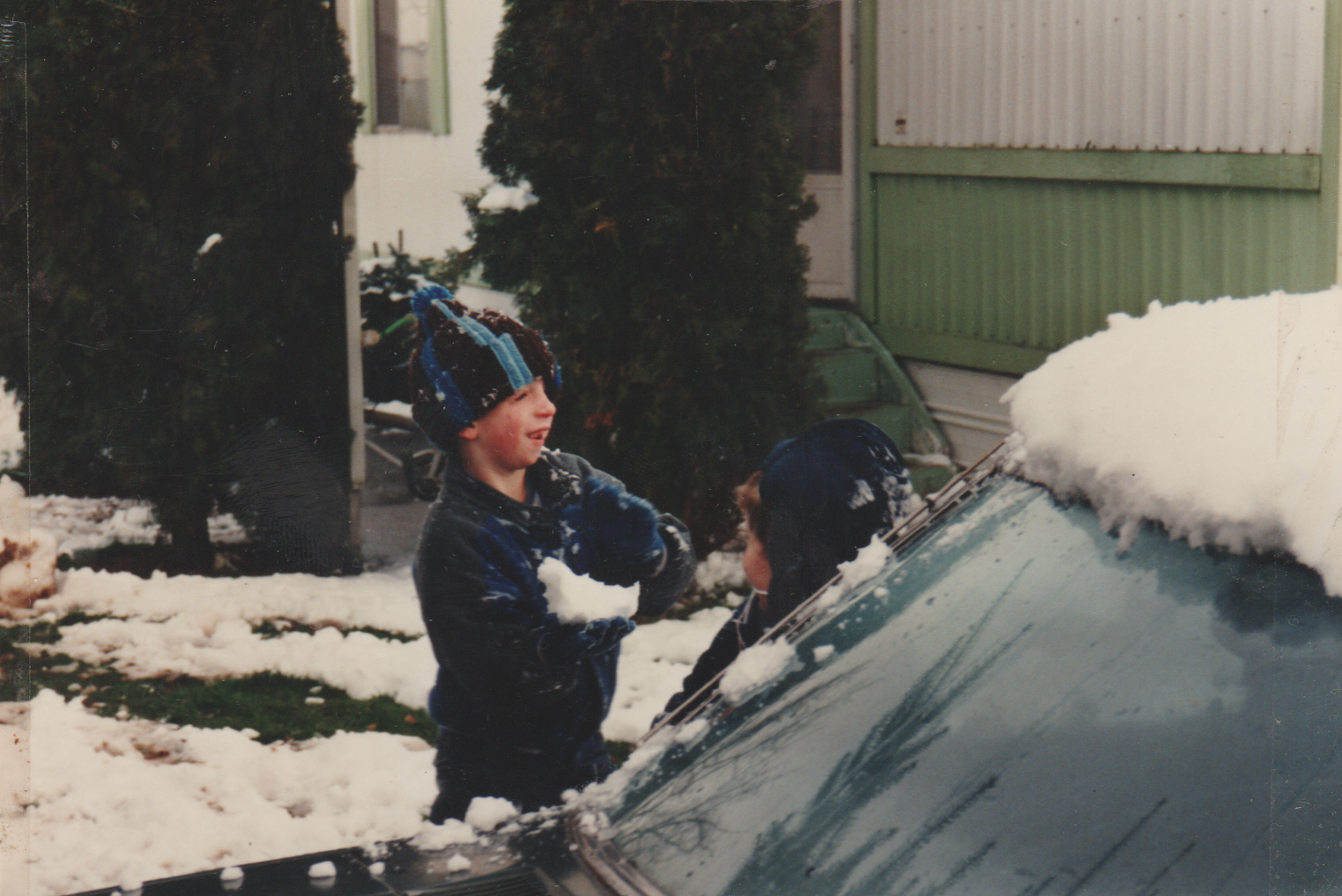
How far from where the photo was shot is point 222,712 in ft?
11.8

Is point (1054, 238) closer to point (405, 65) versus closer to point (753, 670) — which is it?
point (405, 65)

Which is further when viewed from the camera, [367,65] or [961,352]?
[961,352]

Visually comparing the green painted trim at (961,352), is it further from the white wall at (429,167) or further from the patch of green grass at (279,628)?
the patch of green grass at (279,628)

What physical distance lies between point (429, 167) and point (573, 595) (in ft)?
5.35

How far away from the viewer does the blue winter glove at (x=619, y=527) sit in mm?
2660

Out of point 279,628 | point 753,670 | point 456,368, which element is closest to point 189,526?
point 279,628

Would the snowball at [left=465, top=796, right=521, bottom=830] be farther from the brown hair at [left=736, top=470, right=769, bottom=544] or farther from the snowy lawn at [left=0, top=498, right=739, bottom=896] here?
the brown hair at [left=736, top=470, right=769, bottom=544]

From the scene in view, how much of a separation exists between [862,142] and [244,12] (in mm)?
2717

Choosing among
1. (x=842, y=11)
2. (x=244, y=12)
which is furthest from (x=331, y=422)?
(x=842, y=11)

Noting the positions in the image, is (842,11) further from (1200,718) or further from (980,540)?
(1200,718)

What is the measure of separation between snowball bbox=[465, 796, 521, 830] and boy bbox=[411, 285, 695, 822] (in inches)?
20.5

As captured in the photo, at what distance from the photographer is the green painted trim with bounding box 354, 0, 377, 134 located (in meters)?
3.55

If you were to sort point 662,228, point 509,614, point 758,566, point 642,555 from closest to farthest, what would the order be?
point 509,614
point 642,555
point 758,566
point 662,228

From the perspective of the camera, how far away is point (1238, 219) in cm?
406
